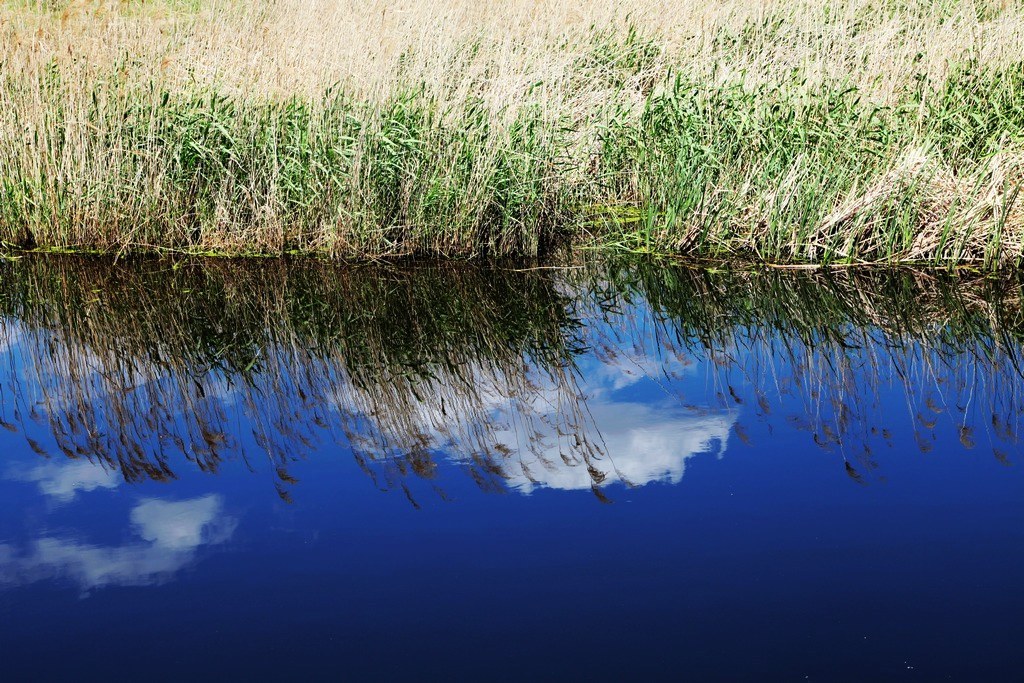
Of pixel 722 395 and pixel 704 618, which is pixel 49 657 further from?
pixel 722 395

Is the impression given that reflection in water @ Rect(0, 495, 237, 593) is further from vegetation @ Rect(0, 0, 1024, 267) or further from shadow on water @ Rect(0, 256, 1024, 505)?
vegetation @ Rect(0, 0, 1024, 267)

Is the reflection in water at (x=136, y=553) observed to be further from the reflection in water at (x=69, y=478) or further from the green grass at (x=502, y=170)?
the green grass at (x=502, y=170)

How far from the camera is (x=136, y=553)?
11.1 ft

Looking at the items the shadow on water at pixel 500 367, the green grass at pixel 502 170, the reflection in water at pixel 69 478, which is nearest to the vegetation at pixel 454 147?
the green grass at pixel 502 170

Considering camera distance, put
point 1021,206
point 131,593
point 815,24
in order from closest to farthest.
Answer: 1. point 131,593
2. point 1021,206
3. point 815,24

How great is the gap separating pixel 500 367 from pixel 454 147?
250cm

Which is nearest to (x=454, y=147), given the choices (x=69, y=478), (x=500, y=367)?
(x=500, y=367)

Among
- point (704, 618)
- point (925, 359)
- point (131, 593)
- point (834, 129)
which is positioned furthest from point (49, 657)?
point (834, 129)

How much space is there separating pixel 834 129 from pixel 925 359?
2292 millimetres

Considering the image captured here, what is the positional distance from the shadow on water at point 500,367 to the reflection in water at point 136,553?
334mm

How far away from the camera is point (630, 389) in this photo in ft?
15.8

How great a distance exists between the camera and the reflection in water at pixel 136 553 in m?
3.24

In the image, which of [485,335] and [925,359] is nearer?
[925,359]

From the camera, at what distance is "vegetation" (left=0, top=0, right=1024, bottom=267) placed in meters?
6.88
